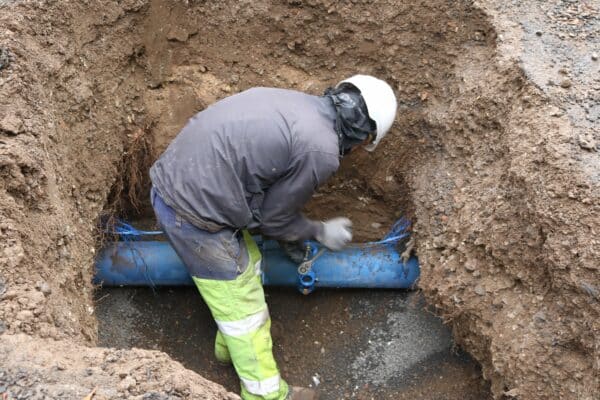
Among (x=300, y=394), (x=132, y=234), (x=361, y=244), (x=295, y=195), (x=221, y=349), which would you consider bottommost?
(x=300, y=394)

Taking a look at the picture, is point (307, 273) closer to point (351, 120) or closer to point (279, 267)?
point (279, 267)

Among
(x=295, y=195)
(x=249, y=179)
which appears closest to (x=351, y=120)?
(x=295, y=195)

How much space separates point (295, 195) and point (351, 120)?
1.56 feet

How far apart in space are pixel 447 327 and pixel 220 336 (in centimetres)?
139

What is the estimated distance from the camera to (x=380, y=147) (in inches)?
160

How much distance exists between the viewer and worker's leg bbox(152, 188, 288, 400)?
316cm

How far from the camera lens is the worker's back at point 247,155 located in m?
2.97

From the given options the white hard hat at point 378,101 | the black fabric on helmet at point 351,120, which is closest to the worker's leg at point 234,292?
the black fabric on helmet at point 351,120

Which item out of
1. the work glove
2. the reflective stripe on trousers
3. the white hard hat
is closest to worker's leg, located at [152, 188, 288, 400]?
the reflective stripe on trousers

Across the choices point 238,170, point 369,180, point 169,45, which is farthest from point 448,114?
point 169,45

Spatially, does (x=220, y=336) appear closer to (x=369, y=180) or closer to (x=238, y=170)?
(x=238, y=170)

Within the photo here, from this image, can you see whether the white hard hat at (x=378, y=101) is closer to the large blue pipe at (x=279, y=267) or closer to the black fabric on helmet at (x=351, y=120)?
the black fabric on helmet at (x=351, y=120)

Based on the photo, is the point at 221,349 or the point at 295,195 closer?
the point at 295,195

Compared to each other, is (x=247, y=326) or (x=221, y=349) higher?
(x=247, y=326)
